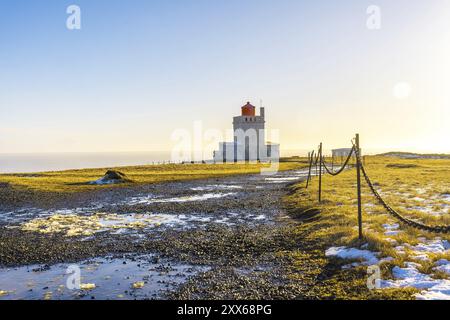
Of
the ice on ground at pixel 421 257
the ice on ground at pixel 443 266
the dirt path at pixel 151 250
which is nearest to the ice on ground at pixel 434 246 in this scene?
the ice on ground at pixel 421 257

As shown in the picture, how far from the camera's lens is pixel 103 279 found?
37.4 feet

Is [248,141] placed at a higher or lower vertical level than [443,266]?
higher

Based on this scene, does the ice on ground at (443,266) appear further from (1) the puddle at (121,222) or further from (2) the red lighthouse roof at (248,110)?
(2) the red lighthouse roof at (248,110)

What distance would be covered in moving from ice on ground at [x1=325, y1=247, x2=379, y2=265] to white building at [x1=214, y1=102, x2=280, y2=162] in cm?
8926

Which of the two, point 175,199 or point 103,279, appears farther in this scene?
point 175,199

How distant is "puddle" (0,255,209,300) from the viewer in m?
10.2

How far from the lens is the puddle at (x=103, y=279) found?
10156mm

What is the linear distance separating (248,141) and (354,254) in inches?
3622

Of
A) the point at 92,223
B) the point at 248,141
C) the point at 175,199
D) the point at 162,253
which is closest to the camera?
the point at 162,253

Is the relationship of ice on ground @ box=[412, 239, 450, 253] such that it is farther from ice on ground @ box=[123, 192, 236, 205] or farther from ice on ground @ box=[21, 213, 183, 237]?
ice on ground @ box=[123, 192, 236, 205]

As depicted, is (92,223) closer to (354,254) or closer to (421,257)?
(354,254)

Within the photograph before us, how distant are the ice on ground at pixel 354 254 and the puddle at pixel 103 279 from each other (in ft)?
14.2

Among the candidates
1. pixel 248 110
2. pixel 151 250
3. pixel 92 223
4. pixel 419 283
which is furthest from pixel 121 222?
pixel 248 110

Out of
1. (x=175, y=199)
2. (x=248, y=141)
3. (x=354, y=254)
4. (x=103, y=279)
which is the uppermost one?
(x=248, y=141)
